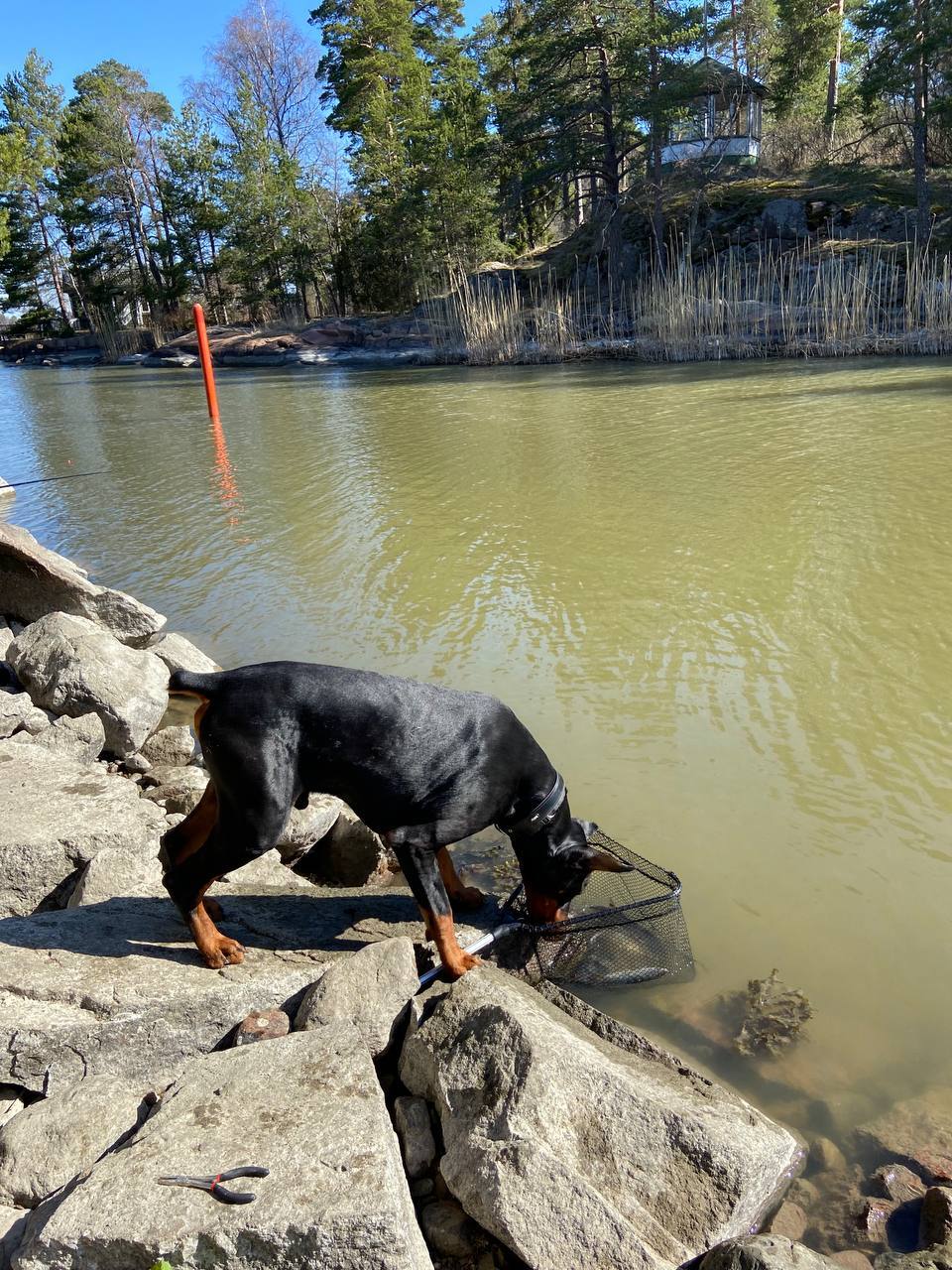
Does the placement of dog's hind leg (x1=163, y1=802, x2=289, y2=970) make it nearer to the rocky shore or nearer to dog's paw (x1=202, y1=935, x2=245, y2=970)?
dog's paw (x1=202, y1=935, x2=245, y2=970)

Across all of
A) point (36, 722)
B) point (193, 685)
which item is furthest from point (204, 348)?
point (193, 685)

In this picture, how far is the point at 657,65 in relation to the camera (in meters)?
29.0

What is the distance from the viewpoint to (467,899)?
3.59 m

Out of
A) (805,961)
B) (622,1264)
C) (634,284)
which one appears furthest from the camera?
(634,284)

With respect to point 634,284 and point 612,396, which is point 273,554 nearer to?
point 612,396

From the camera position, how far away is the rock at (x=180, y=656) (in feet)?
20.3

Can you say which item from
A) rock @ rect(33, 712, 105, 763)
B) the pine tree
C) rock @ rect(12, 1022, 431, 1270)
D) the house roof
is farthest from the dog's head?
the pine tree

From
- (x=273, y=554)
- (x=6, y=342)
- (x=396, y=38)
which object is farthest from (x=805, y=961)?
(x=6, y=342)

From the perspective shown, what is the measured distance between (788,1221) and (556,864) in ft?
4.23

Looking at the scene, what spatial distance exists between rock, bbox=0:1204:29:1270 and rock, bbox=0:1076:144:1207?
0.05m

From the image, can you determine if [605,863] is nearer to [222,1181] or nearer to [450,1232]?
[450,1232]

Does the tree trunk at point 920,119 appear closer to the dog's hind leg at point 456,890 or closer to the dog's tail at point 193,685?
the dog's hind leg at point 456,890

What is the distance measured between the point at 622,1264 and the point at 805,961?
5.31ft

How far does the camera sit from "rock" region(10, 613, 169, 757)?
526 centimetres
